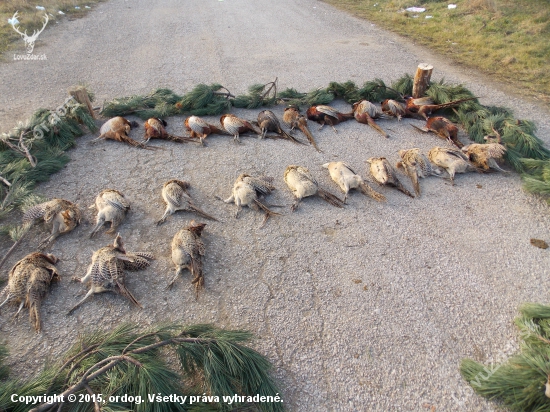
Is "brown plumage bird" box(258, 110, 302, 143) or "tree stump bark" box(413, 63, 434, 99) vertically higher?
"tree stump bark" box(413, 63, 434, 99)

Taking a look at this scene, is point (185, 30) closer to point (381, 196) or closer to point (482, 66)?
point (482, 66)

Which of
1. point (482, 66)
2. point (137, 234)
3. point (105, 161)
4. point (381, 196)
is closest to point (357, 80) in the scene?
point (482, 66)

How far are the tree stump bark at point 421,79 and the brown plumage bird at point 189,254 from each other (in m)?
4.57

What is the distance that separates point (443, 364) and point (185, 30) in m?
10.0

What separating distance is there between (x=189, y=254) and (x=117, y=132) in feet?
8.38

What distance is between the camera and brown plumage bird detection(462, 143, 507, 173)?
14.4 ft

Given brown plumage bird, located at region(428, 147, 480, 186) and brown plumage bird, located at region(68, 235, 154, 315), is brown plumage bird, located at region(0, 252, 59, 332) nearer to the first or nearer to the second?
brown plumage bird, located at region(68, 235, 154, 315)

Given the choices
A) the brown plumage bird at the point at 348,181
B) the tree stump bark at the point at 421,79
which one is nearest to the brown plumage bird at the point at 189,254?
the brown plumage bird at the point at 348,181

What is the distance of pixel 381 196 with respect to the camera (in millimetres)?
3906

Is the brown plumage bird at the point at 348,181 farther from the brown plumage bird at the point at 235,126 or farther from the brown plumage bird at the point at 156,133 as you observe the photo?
the brown plumage bird at the point at 156,133

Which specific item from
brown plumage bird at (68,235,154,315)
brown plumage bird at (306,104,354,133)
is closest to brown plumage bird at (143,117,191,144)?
brown plumage bird at (306,104,354,133)

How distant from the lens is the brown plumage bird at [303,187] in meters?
3.84

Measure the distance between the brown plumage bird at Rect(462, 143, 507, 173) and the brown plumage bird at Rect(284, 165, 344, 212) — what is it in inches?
76.3

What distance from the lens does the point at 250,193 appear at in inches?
147
